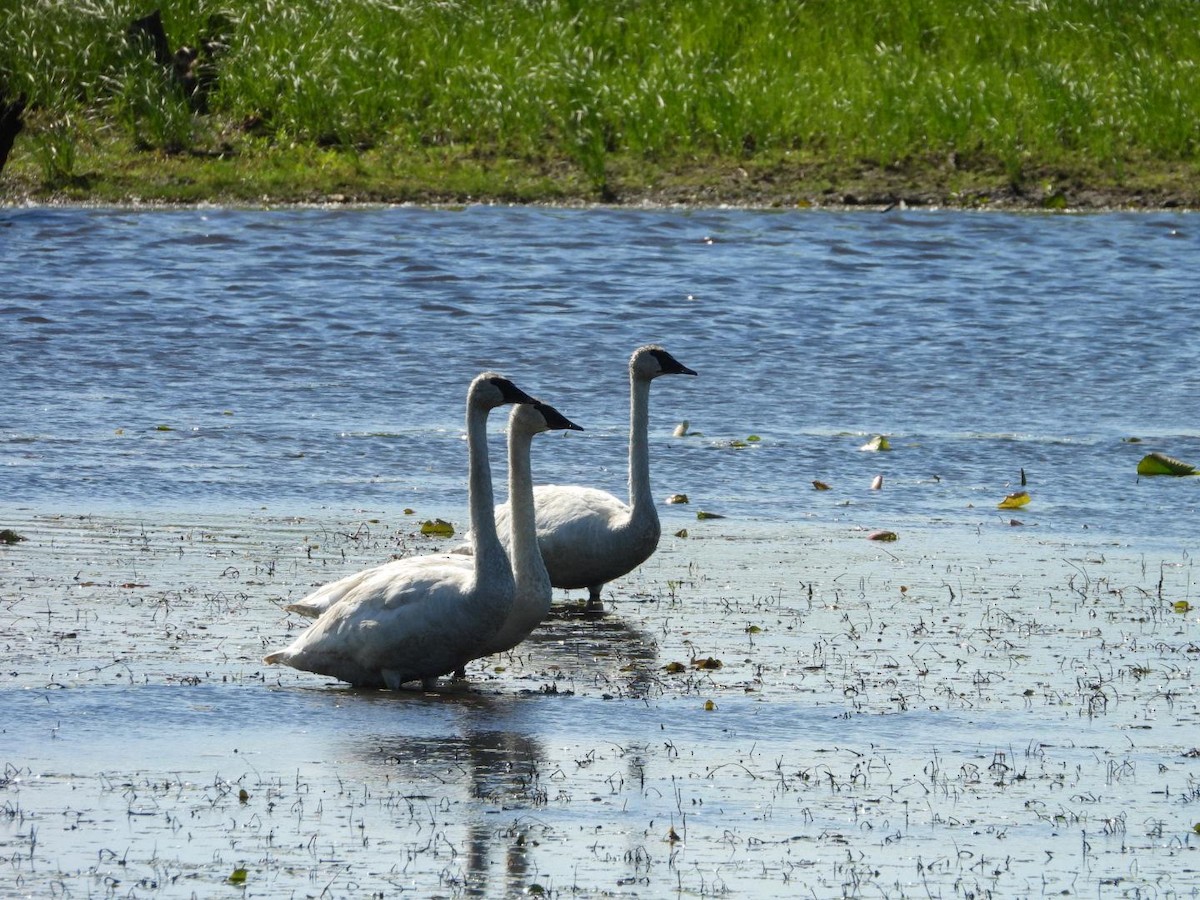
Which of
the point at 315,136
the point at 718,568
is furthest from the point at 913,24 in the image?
the point at 718,568

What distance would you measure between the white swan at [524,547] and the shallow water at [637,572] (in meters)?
0.20

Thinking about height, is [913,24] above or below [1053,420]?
above

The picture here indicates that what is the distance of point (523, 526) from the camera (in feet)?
27.6

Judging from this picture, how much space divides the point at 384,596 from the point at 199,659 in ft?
2.35

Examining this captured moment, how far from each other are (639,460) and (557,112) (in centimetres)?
1342

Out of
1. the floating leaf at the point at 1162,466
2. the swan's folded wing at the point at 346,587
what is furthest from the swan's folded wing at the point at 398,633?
the floating leaf at the point at 1162,466

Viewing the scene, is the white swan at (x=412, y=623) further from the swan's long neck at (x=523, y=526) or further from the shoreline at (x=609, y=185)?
the shoreline at (x=609, y=185)

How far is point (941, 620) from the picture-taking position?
8797 millimetres

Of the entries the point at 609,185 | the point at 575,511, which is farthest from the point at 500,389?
the point at 609,185

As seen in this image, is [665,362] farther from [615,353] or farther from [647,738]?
[615,353]

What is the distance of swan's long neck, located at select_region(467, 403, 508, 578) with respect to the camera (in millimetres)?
7754

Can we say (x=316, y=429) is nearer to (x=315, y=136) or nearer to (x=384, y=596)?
(x=384, y=596)

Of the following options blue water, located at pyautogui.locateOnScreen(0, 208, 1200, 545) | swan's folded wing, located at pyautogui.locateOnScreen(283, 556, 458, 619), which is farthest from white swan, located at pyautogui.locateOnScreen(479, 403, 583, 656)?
blue water, located at pyautogui.locateOnScreen(0, 208, 1200, 545)

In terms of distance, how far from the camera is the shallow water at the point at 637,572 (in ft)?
→ 19.2
